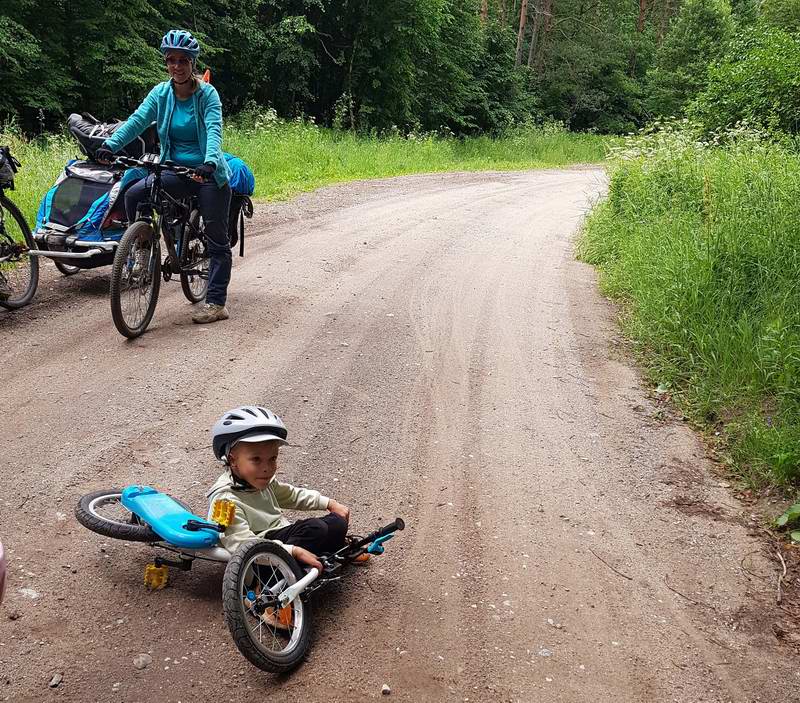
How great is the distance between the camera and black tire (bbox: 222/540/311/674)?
2846 mm

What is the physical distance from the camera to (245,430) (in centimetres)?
340

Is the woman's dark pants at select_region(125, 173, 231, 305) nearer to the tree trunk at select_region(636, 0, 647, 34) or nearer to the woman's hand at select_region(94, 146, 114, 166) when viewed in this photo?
the woman's hand at select_region(94, 146, 114, 166)

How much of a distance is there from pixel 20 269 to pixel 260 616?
5.45 meters

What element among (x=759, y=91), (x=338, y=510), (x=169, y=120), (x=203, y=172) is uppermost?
(x=759, y=91)

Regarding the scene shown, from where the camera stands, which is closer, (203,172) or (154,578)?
(154,578)

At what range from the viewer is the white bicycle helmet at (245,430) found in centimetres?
341

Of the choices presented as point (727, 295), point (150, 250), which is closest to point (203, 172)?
point (150, 250)

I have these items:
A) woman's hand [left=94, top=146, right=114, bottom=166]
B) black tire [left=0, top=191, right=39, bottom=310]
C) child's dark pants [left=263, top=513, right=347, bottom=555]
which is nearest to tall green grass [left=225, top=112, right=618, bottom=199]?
black tire [left=0, top=191, right=39, bottom=310]

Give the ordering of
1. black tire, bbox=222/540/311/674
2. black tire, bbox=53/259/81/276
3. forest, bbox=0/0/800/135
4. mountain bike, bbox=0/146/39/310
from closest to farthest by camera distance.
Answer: black tire, bbox=222/540/311/674
mountain bike, bbox=0/146/39/310
black tire, bbox=53/259/81/276
forest, bbox=0/0/800/135

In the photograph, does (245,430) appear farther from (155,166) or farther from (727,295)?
(727,295)

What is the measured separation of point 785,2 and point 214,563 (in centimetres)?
4163

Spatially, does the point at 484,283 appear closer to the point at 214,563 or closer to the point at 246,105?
the point at 214,563

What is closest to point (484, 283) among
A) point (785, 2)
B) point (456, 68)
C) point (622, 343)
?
point (622, 343)

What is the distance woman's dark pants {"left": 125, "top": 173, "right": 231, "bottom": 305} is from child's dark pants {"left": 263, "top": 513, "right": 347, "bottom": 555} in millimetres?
3776
